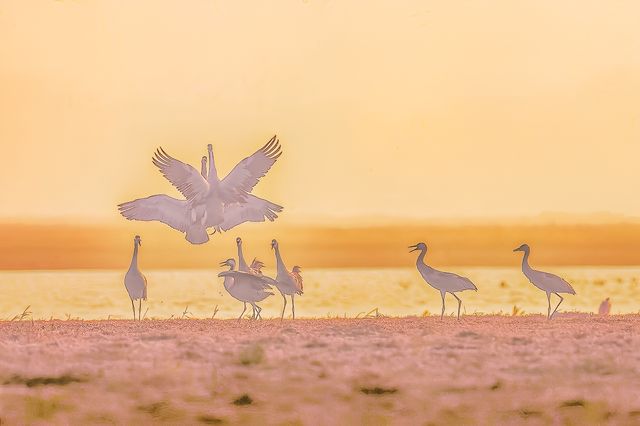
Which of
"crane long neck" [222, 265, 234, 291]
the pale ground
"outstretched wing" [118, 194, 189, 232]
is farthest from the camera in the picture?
"outstretched wing" [118, 194, 189, 232]

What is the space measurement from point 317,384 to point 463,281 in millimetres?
7140

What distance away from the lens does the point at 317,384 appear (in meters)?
8.41

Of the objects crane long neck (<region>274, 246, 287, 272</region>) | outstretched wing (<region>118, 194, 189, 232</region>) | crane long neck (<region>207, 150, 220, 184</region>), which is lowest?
crane long neck (<region>274, 246, 287, 272</region>)

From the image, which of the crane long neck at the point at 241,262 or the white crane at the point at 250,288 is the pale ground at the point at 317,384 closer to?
the white crane at the point at 250,288

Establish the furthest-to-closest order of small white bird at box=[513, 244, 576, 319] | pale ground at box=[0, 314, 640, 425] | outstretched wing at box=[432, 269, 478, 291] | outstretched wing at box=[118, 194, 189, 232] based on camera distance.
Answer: outstretched wing at box=[118, 194, 189, 232] → small white bird at box=[513, 244, 576, 319] → outstretched wing at box=[432, 269, 478, 291] → pale ground at box=[0, 314, 640, 425]

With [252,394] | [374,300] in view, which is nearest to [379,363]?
[252,394]

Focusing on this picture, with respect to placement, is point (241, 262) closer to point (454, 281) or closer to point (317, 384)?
point (454, 281)

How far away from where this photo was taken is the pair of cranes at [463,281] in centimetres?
1522

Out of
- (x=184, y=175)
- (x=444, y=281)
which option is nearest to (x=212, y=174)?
(x=184, y=175)

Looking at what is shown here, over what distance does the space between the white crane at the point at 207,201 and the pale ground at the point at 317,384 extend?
8631 millimetres

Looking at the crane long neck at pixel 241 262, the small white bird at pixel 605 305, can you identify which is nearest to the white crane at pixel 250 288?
the crane long neck at pixel 241 262

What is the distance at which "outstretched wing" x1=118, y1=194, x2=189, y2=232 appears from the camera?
18.1m

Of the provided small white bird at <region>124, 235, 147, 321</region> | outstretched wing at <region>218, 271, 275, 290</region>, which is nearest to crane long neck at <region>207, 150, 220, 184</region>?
small white bird at <region>124, 235, 147, 321</region>

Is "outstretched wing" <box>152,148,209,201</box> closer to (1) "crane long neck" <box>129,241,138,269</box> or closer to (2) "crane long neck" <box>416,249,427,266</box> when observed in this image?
(1) "crane long neck" <box>129,241,138,269</box>
